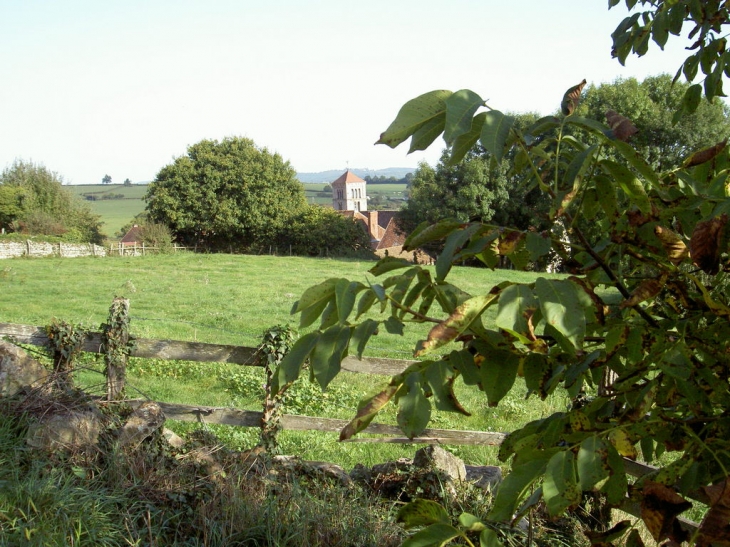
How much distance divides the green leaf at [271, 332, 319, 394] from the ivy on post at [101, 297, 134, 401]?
5.51 m

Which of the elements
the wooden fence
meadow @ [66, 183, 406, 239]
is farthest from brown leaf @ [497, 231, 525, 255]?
meadow @ [66, 183, 406, 239]

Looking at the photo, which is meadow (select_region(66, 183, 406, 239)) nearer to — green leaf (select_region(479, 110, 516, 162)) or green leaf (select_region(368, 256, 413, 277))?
green leaf (select_region(368, 256, 413, 277))

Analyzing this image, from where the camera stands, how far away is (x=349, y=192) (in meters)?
128

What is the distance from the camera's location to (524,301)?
120 cm

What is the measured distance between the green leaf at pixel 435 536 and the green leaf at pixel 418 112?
75 centimetres

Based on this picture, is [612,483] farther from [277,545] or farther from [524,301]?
[277,545]

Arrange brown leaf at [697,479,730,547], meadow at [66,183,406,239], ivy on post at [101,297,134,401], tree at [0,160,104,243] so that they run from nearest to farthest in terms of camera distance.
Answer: brown leaf at [697,479,730,547] → ivy on post at [101,297,134,401] → tree at [0,160,104,243] → meadow at [66,183,406,239]

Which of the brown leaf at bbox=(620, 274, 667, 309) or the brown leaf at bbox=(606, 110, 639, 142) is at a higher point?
the brown leaf at bbox=(606, 110, 639, 142)

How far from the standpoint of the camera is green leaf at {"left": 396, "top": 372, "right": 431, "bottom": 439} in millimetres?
1255

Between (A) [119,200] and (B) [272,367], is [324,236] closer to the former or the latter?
(B) [272,367]

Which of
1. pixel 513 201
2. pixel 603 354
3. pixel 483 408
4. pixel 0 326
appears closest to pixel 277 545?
pixel 603 354

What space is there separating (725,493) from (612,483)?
0.29 m

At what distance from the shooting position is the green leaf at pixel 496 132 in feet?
3.79

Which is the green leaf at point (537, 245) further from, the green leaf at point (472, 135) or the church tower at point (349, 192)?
the church tower at point (349, 192)
